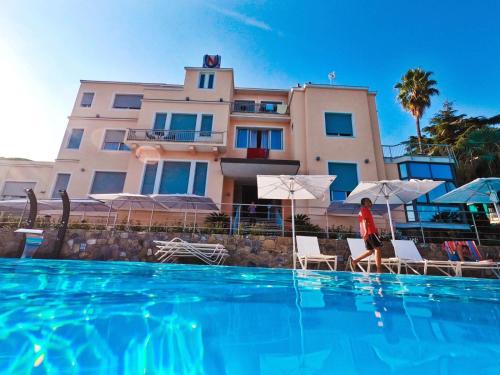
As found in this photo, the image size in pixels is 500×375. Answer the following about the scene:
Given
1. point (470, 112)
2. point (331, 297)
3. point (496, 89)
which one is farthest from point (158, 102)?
point (470, 112)

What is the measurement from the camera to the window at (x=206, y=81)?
17719 mm

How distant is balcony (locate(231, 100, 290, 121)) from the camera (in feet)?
54.4

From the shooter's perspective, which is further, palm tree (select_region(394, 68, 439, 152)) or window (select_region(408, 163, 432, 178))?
palm tree (select_region(394, 68, 439, 152))

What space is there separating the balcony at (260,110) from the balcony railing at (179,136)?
2619 millimetres

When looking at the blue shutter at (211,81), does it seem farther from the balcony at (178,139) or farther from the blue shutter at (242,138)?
the balcony at (178,139)

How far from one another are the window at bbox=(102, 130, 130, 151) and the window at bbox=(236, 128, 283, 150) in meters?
7.92

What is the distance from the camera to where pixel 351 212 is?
41.6 feet

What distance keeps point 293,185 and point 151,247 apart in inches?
231

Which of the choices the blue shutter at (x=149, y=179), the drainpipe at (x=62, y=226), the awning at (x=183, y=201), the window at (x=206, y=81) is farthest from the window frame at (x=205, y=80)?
the drainpipe at (x=62, y=226)

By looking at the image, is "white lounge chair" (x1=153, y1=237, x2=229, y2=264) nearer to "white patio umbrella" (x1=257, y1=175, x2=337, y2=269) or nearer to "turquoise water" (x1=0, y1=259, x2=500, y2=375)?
"white patio umbrella" (x1=257, y1=175, x2=337, y2=269)

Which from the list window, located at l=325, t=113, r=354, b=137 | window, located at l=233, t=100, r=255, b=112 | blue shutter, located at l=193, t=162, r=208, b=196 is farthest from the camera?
window, located at l=233, t=100, r=255, b=112

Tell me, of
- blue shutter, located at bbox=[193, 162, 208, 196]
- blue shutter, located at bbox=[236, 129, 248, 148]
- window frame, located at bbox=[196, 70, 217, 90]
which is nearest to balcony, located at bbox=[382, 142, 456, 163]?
blue shutter, located at bbox=[236, 129, 248, 148]

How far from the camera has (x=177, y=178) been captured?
14328 mm

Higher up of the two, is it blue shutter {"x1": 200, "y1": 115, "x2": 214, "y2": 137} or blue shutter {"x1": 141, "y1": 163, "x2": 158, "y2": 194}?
blue shutter {"x1": 200, "y1": 115, "x2": 214, "y2": 137}
